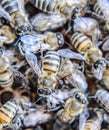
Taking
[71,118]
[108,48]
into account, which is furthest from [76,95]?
[108,48]

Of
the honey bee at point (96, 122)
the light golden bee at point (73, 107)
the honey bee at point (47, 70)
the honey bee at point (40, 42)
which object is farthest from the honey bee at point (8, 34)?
the honey bee at point (96, 122)

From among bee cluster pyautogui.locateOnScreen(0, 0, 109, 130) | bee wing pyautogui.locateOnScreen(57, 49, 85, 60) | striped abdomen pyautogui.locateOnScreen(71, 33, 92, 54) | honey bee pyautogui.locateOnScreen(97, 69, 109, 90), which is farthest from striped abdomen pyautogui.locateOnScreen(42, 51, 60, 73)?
honey bee pyautogui.locateOnScreen(97, 69, 109, 90)

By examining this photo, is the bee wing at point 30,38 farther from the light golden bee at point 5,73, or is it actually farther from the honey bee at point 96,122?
the honey bee at point 96,122

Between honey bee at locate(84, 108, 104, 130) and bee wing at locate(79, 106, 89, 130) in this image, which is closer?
bee wing at locate(79, 106, 89, 130)

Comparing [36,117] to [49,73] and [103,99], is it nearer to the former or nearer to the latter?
[49,73]

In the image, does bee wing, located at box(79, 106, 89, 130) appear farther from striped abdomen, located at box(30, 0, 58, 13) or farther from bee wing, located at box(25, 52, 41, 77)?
striped abdomen, located at box(30, 0, 58, 13)

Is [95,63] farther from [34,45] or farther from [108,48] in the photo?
[34,45]
